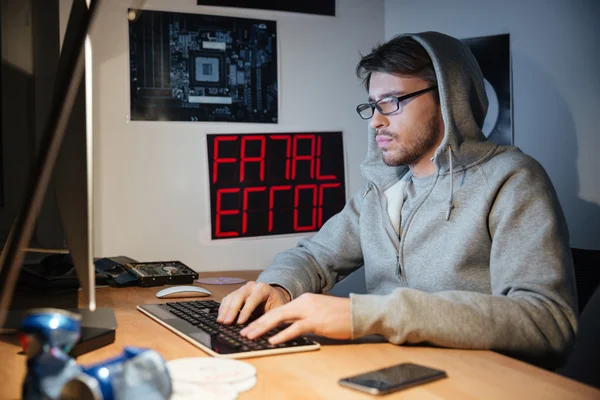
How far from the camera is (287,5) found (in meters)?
2.51

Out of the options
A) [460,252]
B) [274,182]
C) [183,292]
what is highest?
[274,182]

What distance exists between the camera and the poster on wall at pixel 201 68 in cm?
228

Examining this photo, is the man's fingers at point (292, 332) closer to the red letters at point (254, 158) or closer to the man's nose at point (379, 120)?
the man's nose at point (379, 120)

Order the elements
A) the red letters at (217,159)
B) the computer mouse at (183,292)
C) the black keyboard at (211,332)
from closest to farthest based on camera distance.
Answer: the black keyboard at (211,332) → the computer mouse at (183,292) → the red letters at (217,159)

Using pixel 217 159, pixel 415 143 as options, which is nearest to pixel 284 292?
pixel 415 143

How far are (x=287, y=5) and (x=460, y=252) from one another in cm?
141

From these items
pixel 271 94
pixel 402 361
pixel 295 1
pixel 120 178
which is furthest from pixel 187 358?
pixel 295 1

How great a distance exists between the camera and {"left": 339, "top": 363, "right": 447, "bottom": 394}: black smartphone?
0.85m

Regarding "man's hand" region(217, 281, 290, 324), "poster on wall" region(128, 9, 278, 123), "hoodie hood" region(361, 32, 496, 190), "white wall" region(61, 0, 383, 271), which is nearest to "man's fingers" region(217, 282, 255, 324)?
"man's hand" region(217, 281, 290, 324)

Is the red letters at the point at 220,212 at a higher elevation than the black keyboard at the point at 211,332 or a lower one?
higher

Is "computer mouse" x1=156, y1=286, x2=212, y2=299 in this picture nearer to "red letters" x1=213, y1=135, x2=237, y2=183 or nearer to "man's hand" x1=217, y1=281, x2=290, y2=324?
"man's hand" x1=217, y1=281, x2=290, y2=324

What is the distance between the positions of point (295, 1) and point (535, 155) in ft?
3.74

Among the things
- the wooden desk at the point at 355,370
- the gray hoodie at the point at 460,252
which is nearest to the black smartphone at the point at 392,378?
the wooden desk at the point at 355,370

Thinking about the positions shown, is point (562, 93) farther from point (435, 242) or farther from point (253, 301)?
point (253, 301)
